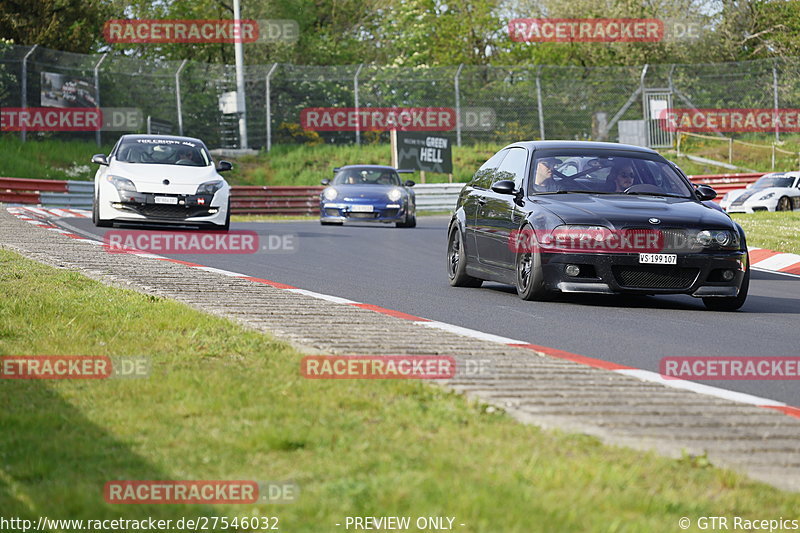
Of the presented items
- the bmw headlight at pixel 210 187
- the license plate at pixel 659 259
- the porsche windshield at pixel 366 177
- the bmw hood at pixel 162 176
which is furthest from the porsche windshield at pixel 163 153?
the license plate at pixel 659 259

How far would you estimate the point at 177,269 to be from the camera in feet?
38.8

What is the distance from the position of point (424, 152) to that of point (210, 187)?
21215 millimetres

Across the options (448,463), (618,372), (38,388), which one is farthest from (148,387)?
(618,372)

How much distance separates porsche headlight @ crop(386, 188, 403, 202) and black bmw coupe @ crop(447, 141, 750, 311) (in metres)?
15.0

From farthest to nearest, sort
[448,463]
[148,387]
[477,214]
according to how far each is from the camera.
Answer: [477,214] → [148,387] → [448,463]

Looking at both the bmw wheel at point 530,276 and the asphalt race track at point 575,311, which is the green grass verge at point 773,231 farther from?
the bmw wheel at point 530,276

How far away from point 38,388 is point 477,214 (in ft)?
23.0

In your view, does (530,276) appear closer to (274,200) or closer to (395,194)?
(395,194)

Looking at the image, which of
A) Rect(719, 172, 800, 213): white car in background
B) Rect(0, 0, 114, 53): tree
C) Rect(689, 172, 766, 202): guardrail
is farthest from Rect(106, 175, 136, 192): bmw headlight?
Rect(689, 172, 766, 202): guardrail

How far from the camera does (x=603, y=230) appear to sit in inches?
425

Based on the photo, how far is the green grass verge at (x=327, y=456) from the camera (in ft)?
14.0

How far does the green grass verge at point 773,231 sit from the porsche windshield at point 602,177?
7.84 meters

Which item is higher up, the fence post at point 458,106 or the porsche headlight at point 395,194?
the fence post at point 458,106

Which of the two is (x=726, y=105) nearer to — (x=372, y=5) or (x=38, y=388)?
(x=372, y=5)
